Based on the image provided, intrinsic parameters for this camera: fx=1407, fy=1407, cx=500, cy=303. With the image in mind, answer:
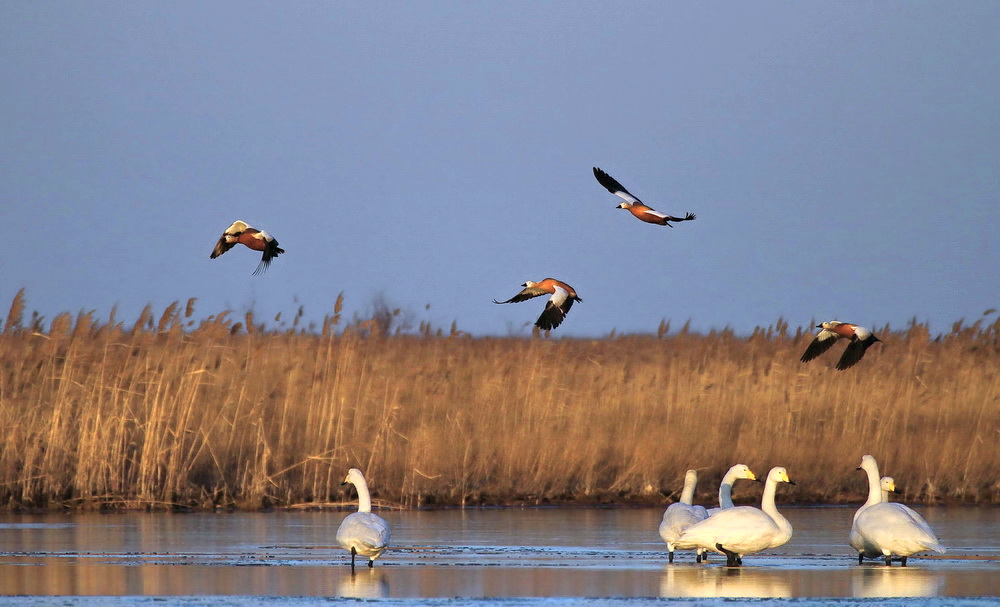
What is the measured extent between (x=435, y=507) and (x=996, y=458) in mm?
5860

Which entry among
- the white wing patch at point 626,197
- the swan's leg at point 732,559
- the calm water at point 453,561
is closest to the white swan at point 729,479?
the calm water at point 453,561

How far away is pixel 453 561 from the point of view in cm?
909

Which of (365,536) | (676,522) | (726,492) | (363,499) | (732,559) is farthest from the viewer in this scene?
(726,492)

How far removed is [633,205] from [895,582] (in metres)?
3.72

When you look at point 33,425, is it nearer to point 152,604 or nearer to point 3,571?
point 3,571

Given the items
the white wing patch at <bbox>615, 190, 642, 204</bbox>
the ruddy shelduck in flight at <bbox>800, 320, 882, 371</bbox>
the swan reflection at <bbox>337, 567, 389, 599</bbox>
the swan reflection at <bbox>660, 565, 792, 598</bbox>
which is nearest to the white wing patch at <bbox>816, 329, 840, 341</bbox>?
the ruddy shelduck in flight at <bbox>800, 320, 882, 371</bbox>

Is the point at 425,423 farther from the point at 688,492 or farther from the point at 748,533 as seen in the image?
the point at 748,533

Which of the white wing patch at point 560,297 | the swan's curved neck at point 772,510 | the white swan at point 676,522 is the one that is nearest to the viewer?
→ the swan's curved neck at point 772,510

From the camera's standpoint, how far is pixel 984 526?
1152 cm

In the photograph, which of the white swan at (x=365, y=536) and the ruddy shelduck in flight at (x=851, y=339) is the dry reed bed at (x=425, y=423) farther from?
the white swan at (x=365, y=536)

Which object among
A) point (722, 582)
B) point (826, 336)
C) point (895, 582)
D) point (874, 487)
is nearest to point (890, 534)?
point (895, 582)

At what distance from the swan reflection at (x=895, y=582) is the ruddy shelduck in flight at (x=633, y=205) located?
8.40ft

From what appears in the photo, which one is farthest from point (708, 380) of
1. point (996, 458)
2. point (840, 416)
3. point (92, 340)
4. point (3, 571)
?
point (3, 571)

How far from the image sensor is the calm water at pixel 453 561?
7832mm
